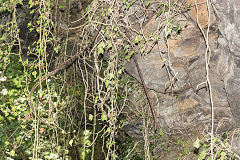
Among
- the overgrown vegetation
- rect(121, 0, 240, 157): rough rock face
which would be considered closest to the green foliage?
the overgrown vegetation

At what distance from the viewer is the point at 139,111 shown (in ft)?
9.32

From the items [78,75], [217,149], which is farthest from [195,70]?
[78,75]

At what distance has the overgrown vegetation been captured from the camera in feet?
7.31

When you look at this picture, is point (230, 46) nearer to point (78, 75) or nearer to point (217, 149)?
point (217, 149)

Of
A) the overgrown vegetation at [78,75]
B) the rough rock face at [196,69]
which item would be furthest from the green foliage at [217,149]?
the rough rock face at [196,69]

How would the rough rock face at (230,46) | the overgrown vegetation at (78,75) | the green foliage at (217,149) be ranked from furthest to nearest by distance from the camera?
the overgrown vegetation at (78,75) → the rough rock face at (230,46) → the green foliage at (217,149)

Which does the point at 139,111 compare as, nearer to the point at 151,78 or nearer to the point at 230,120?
the point at 151,78

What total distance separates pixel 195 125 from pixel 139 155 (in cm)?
76

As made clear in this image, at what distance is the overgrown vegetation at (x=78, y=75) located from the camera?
223 cm

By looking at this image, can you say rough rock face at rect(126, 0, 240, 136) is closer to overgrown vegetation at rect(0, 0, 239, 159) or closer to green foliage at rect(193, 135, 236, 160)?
overgrown vegetation at rect(0, 0, 239, 159)

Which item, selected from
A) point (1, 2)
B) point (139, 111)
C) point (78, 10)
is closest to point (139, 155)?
point (139, 111)

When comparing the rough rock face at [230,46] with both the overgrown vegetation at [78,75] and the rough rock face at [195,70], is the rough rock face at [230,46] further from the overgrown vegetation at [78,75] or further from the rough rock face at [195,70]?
the overgrown vegetation at [78,75]

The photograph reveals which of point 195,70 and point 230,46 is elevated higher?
point 230,46

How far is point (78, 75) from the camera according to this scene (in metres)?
3.46
